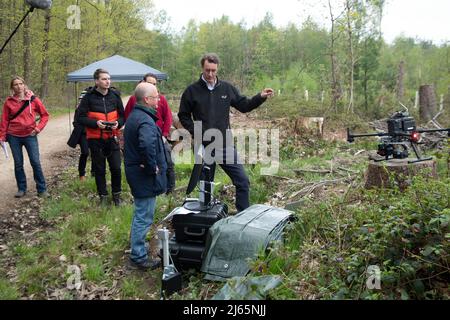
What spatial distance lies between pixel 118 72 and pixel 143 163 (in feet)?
24.5

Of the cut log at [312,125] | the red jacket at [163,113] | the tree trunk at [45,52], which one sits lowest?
the cut log at [312,125]

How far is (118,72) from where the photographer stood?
36.3 feet

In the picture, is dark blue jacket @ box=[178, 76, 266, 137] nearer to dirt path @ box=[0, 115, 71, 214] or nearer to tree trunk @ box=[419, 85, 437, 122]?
dirt path @ box=[0, 115, 71, 214]

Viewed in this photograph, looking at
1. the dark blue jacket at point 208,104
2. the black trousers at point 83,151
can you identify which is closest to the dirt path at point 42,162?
the black trousers at point 83,151

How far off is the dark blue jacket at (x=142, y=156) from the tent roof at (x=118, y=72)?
6.68 metres

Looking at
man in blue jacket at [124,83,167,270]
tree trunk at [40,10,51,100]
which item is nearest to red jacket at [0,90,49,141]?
man in blue jacket at [124,83,167,270]

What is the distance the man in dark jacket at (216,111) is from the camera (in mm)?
5051

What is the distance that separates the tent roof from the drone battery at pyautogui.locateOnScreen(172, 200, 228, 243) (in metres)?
7.25

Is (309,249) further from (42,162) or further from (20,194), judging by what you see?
(42,162)

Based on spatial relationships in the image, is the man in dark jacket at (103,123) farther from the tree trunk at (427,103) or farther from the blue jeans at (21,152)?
the tree trunk at (427,103)

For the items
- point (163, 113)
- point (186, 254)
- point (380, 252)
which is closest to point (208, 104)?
point (163, 113)
